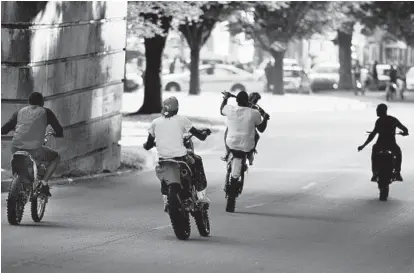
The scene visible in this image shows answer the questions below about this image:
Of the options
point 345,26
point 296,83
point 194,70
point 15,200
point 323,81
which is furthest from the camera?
point 323,81

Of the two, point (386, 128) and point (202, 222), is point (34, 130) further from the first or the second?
point (386, 128)

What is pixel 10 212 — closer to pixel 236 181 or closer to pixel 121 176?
pixel 236 181

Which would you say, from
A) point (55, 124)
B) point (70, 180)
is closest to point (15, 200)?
point (55, 124)

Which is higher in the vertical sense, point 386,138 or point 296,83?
point 386,138

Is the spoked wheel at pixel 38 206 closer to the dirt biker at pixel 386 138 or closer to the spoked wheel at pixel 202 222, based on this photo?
→ the spoked wheel at pixel 202 222

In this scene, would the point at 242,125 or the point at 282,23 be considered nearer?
the point at 242,125

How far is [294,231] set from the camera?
14.9 metres

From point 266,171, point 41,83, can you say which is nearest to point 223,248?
point 41,83

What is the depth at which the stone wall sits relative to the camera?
20.0m

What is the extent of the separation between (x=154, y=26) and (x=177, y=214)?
70.7ft

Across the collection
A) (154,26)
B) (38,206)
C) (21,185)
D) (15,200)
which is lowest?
(38,206)

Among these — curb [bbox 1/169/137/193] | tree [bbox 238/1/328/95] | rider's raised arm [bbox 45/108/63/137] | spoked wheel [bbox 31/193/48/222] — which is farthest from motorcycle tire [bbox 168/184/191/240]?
tree [bbox 238/1/328/95]

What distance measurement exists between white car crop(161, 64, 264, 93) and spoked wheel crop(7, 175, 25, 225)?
49703 mm

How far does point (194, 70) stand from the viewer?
54.5 m
